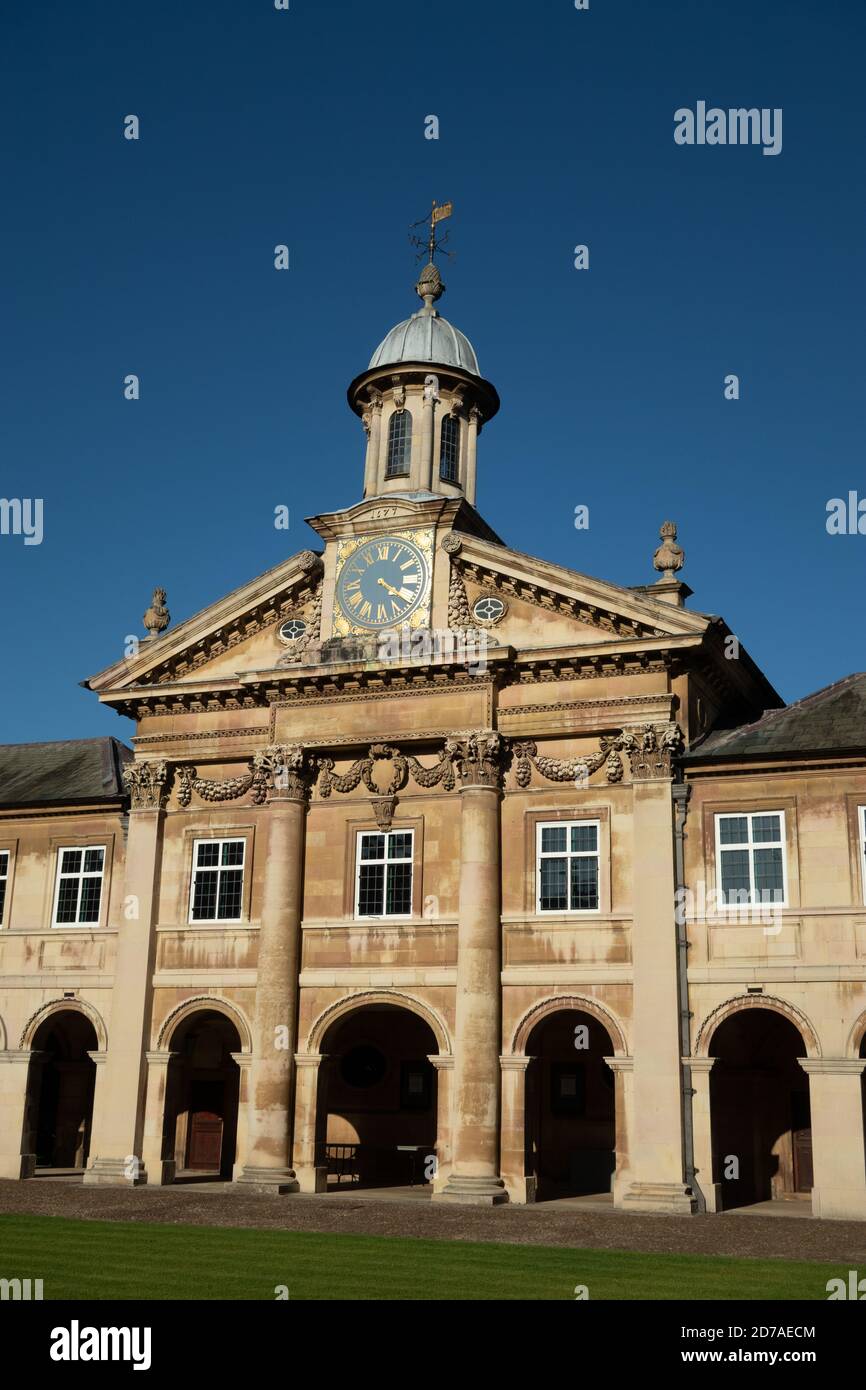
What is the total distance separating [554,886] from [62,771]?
1707 centimetres

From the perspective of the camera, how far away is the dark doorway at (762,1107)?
34.2 meters

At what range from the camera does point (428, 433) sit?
133 ft

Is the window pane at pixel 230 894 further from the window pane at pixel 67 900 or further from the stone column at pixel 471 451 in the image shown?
the stone column at pixel 471 451

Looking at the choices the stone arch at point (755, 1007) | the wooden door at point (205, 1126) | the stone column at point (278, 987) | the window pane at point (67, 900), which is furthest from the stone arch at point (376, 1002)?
the window pane at point (67, 900)

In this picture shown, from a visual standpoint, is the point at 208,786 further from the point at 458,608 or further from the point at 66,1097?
the point at 66,1097

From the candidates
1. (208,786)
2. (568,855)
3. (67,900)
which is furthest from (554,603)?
(67,900)

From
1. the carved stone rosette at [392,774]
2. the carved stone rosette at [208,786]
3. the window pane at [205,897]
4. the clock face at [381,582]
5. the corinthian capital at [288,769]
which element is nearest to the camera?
the carved stone rosette at [392,774]

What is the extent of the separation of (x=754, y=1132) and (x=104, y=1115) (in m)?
16.5

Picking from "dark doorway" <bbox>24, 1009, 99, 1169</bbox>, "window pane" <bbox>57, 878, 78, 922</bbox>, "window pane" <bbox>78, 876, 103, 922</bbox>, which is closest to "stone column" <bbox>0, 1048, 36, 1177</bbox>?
"dark doorway" <bbox>24, 1009, 99, 1169</bbox>

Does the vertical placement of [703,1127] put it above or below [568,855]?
below

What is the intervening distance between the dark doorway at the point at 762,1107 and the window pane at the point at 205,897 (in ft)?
44.6

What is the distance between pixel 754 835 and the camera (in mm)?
32719
